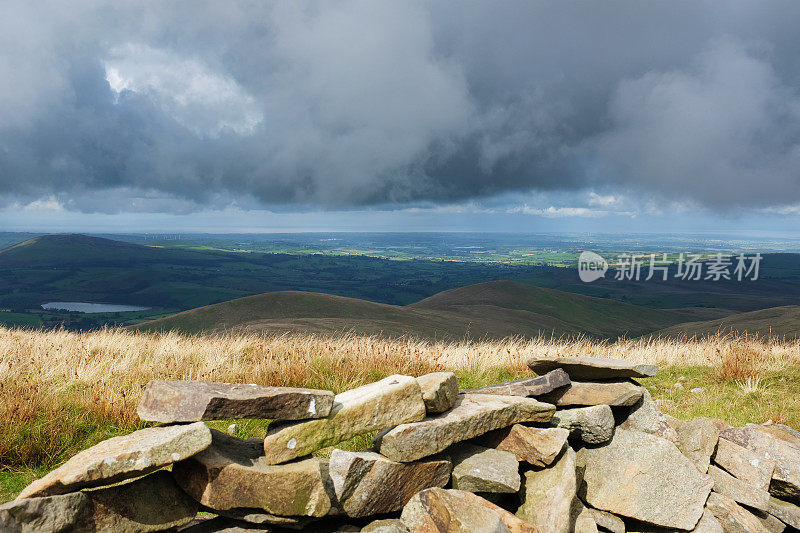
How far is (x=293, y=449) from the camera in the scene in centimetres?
551

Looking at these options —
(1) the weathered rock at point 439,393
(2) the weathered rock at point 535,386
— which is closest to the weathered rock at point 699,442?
(2) the weathered rock at point 535,386

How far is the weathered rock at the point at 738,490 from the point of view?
6.95 meters

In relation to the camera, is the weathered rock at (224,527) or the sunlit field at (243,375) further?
the sunlit field at (243,375)

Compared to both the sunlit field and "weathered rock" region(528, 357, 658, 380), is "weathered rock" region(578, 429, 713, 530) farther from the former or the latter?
the sunlit field

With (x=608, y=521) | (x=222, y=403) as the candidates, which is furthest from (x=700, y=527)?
(x=222, y=403)

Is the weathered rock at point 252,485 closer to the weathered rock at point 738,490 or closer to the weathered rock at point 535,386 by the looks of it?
the weathered rock at point 535,386

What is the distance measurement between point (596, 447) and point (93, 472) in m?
6.71

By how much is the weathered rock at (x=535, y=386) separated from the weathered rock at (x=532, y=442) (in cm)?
89

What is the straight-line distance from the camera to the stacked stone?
4.98 meters

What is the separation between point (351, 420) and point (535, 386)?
3.29 metres

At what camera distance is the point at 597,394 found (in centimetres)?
782

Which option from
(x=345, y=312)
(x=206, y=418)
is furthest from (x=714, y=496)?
(x=345, y=312)

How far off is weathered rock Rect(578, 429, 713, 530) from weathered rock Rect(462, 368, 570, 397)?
108 centimetres

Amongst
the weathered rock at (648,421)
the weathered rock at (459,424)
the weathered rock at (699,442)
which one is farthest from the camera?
the weathered rock at (648,421)
